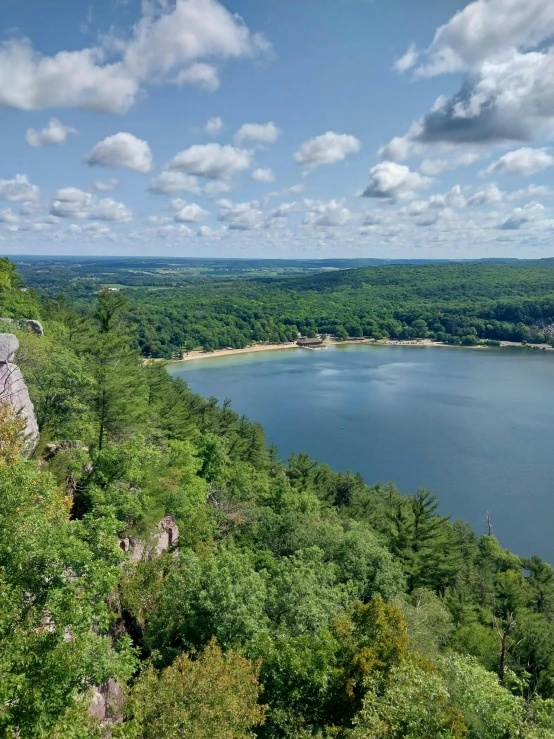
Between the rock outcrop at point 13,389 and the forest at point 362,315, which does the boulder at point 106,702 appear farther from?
the forest at point 362,315

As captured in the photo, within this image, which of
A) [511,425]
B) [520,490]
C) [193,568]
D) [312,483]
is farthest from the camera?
[511,425]

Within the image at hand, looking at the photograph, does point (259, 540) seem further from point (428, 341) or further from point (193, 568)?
point (428, 341)

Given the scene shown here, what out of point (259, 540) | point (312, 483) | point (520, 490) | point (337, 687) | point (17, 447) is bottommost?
point (520, 490)

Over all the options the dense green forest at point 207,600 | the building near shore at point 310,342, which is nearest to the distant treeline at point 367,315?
the building near shore at point 310,342

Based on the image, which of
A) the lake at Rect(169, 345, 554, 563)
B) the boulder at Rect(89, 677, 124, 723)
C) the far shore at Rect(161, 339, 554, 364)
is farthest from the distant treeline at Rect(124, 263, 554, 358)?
the boulder at Rect(89, 677, 124, 723)

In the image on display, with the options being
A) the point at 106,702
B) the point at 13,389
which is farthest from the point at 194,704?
Answer: the point at 13,389

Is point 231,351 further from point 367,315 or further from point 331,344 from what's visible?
point 367,315

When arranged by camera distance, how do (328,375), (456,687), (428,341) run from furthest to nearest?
(428,341) → (328,375) → (456,687)

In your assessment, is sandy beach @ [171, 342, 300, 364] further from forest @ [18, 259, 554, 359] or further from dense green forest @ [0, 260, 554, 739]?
dense green forest @ [0, 260, 554, 739]

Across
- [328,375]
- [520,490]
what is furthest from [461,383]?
[520,490]
